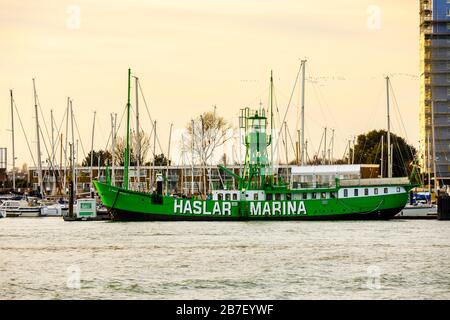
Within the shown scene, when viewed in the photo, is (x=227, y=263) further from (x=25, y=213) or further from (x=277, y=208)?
(x=25, y=213)

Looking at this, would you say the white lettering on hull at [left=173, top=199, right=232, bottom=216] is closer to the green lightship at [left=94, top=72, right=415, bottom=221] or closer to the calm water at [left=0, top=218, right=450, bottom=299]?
the green lightship at [left=94, top=72, right=415, bottom=221]

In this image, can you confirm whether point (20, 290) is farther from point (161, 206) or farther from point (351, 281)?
point (161, 206)

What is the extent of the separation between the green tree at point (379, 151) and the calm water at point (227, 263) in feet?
206

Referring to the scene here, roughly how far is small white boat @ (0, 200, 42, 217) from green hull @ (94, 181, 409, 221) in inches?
739

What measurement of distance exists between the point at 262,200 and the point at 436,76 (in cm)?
6943

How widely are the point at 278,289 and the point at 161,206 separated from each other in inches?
2028

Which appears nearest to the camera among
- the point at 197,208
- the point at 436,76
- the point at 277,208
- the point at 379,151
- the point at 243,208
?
the point at 277,208

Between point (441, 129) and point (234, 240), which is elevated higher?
point (441, 129)

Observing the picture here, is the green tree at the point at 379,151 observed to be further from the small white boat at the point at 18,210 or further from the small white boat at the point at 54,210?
the small white boat at the point at 18,210

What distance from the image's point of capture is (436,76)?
496 feet

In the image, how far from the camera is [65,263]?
162 ft

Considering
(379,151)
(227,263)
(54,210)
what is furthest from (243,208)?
(379,151)

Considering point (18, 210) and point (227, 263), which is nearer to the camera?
point (227, 263)
